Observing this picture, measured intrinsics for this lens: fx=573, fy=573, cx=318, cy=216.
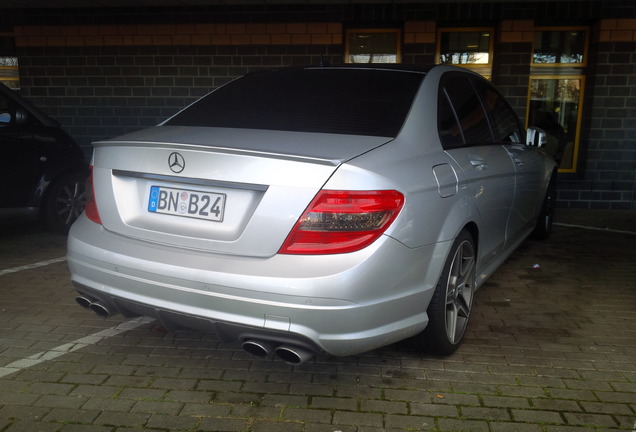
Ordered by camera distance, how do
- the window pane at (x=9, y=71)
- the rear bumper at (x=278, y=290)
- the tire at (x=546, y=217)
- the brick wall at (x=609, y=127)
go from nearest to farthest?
the rear bumper at (x=278, y=290)
the tire at (x=546, y=217)
the brick wall at (x=609, y=127)
the window pane at (x=9, y=71)

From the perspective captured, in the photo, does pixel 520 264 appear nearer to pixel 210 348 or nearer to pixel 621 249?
pixel 621 249

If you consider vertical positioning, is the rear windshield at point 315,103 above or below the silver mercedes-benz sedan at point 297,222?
above

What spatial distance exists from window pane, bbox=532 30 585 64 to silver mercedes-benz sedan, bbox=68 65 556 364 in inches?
231

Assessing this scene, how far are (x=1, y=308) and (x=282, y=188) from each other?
2791mm

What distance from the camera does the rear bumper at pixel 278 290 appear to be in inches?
95.3

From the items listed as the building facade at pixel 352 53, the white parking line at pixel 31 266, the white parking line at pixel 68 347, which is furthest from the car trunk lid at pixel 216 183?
the building facade at pixel 352 53

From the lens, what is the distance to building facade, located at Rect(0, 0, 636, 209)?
8203mm

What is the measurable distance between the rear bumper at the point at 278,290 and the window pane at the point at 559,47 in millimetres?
6773

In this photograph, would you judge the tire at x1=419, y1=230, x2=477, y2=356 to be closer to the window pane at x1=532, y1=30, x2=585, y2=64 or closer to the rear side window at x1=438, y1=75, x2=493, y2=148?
the rear side window at x1=438, y1=75, x2=493, y2=148

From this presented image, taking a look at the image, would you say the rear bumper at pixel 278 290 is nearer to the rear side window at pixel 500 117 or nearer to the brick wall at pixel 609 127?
the rear side window at pixel 500 117

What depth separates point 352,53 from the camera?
344 inches

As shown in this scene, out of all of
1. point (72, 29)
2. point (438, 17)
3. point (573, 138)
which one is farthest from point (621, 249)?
point (72, 29)

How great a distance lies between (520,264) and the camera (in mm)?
5438

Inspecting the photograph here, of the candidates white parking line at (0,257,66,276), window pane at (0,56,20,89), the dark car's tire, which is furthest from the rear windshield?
window pane at (0,56,20,89)
